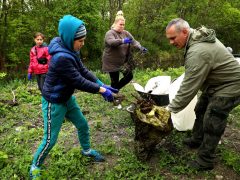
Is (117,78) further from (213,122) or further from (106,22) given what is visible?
(106,22)

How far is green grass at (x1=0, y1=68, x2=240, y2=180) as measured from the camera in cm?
376

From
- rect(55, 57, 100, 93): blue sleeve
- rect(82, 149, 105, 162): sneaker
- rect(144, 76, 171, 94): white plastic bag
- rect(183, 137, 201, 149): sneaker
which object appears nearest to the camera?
rect(55, 57, 100, 93): blue sleeve

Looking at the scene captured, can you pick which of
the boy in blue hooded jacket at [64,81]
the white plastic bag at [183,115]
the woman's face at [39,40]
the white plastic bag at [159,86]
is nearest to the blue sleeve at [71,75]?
the boy in blue hooded jacket at [64,81]

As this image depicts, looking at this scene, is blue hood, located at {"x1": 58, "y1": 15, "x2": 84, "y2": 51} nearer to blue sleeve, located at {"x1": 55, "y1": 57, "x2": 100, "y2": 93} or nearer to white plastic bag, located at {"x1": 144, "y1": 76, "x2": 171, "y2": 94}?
blue sleeve, located at {"x1": 55, "y1": 57, "x2": 100, "y2": 93}

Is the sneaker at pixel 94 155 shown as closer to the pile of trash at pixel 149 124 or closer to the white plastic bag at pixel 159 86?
the pile of trash at pixel 149 124

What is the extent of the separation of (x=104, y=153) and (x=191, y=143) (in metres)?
1.30

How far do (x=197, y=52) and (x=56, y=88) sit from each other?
1.62 meters

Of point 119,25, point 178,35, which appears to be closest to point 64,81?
point 178,35

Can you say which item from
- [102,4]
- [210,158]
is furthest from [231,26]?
[210,158]

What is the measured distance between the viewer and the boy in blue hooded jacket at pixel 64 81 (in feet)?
10.1

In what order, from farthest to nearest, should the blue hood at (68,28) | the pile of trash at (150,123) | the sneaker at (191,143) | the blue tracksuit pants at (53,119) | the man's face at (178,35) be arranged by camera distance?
the sneaker at (191,143)
the pile of trash at (150,123)
the blue tracksuit pants at (53,119)
the man's face at (178,35)
the blue hood at (68,28)

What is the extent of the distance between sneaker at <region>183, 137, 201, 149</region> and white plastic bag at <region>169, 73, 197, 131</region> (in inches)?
13.2

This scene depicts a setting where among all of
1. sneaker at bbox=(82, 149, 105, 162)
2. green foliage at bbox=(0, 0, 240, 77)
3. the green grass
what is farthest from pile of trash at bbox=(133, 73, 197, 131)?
green foliage at bbox=(0, 0, 240, 77)

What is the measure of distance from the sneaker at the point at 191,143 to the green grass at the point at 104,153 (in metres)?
0.09
